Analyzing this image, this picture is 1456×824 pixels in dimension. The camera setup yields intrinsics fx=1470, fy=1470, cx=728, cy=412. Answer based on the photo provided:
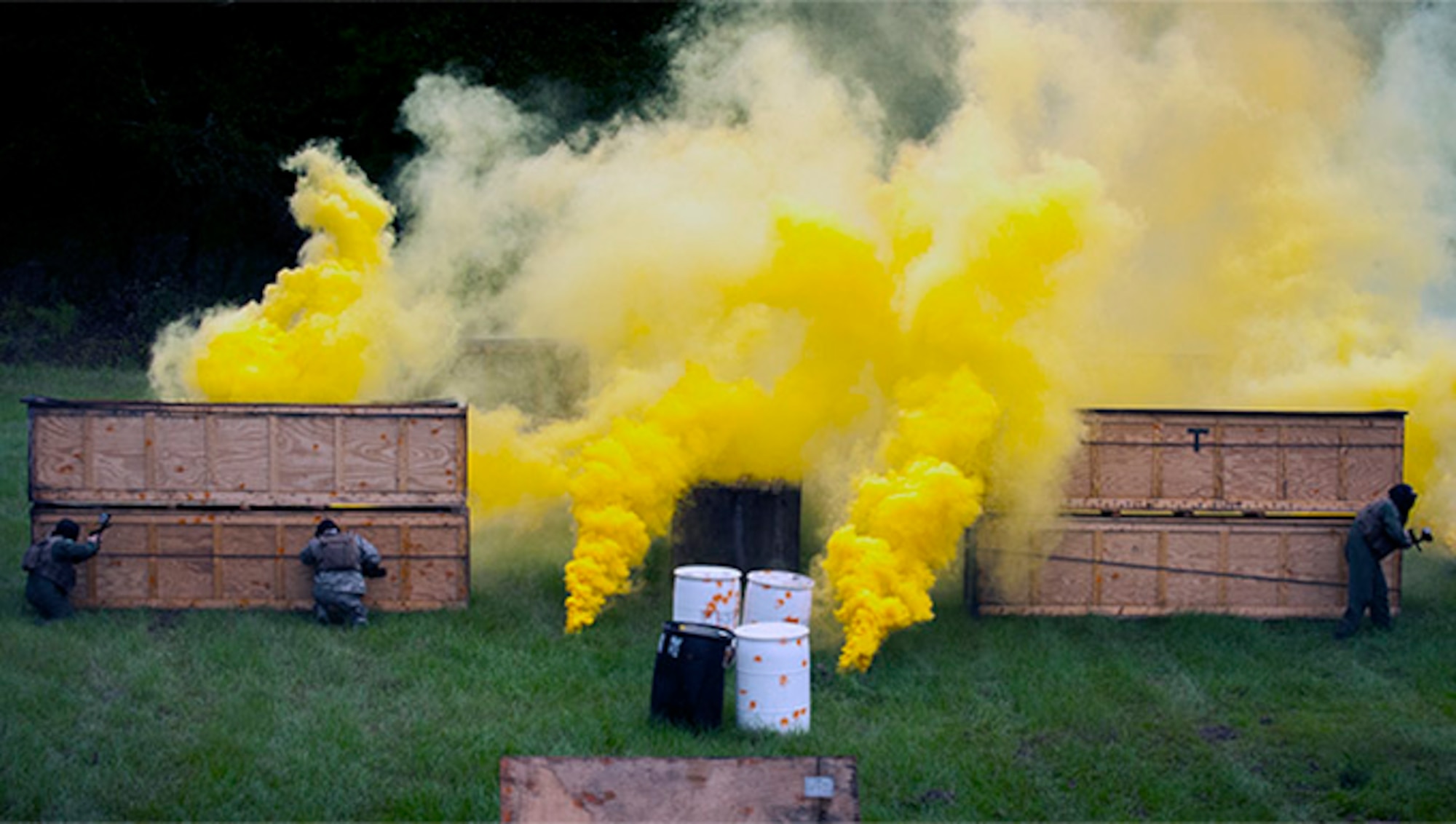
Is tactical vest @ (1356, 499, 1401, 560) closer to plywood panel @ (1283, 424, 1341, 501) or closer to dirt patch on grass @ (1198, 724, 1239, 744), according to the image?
plywood panel @ (1283, 424, 1341, 501)

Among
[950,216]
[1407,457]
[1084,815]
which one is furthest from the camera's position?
[1407,457]

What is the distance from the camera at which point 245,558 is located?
14.9m

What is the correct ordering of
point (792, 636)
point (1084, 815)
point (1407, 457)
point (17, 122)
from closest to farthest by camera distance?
point (1084, 815), point (792, 636), point (1407, 457), point (17, 122)

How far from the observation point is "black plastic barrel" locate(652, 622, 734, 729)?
1119cm

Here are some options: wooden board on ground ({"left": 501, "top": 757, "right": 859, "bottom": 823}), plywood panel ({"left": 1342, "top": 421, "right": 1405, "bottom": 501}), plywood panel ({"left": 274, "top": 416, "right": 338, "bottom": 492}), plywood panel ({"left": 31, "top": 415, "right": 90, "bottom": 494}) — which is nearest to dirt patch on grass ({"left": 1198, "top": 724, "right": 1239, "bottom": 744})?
plywood panel ({"left": 1342, "top": 421, "right": 1405, "bottom": 501})

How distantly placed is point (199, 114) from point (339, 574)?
2734cm

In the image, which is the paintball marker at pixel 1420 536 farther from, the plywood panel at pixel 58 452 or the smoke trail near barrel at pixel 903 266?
the plywood panel at pixel 58 452

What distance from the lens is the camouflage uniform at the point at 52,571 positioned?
13.9 meters

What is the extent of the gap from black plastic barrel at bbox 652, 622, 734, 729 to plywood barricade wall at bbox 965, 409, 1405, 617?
471 cm

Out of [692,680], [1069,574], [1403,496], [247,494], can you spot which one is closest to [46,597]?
[247,494]

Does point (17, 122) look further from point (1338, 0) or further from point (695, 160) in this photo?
point (1338, 0)

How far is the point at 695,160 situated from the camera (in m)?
17.7

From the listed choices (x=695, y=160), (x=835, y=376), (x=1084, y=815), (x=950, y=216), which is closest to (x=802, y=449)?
(x=835, y=376)

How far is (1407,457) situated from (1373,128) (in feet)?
21.9
